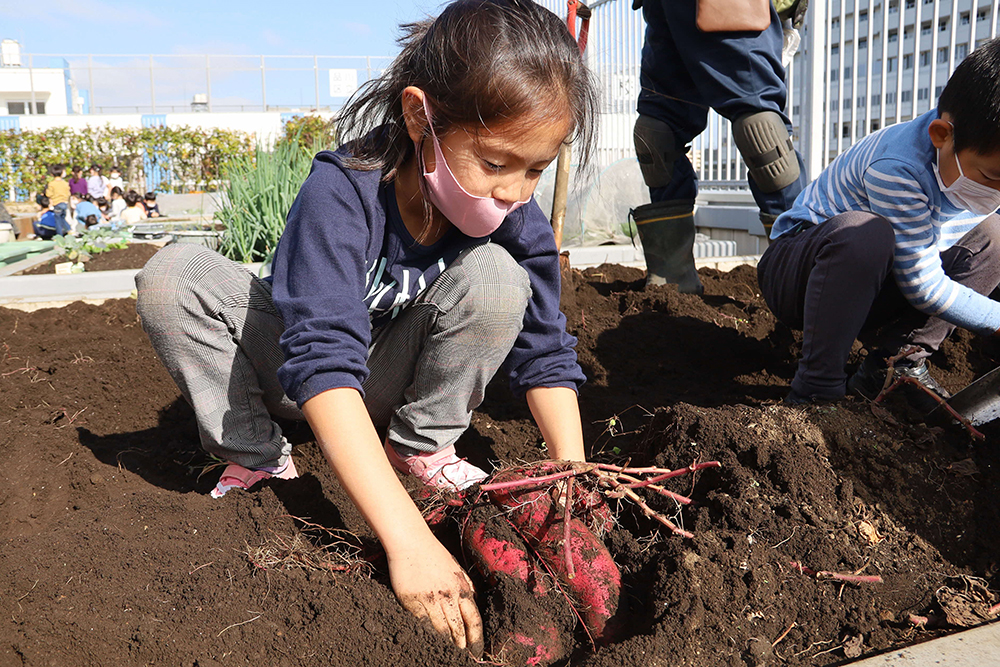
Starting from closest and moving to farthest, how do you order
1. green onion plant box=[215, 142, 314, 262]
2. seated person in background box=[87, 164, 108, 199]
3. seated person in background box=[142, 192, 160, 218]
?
green onion plant box=[215, 142, 314, 262] < seated person in background box=[142, 192, 160, 218] < seated person in background box=[87, 164, 108, 199]

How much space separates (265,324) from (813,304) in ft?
4.91

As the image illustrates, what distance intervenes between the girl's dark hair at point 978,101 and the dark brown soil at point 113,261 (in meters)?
4.38

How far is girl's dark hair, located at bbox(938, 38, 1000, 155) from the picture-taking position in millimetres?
1739

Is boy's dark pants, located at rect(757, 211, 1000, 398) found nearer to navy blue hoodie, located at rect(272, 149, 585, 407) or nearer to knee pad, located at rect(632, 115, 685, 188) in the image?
navy blue hoodie, located at rect(272, 149, 585, 407)

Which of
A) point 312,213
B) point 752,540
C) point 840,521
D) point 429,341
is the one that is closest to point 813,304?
point 840,521

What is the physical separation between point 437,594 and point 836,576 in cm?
70

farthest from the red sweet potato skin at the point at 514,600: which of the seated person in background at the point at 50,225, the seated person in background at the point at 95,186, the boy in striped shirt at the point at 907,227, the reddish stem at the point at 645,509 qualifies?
the seated person in background at the point at 95,186

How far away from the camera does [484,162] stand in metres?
1.42

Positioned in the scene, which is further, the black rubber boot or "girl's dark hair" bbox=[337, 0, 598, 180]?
the black rubber boot

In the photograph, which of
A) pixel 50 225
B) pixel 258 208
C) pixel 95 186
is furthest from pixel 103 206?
pixel 258 208

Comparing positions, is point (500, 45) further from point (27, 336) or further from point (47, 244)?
point (47, 244)

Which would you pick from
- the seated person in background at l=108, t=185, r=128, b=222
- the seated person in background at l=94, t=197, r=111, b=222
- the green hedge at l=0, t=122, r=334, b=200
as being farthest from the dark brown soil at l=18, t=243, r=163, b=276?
the green hedge at l=0, t=122, r=334, b=200

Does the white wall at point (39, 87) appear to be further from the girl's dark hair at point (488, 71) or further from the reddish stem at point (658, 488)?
the reddish stem at point (658, 488)

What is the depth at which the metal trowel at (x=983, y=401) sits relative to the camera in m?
1.68
